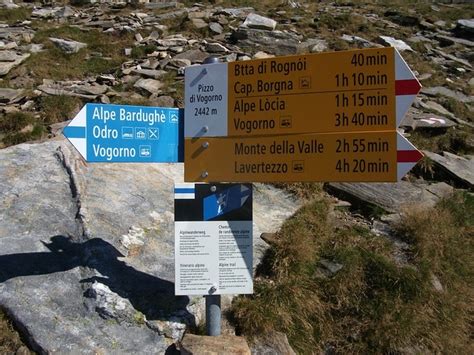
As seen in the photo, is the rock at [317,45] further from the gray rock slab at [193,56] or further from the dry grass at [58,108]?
the dry grass at [58,108]

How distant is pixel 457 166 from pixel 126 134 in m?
5.95

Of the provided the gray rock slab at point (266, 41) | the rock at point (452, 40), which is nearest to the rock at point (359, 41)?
the gray rock slab at point (266, 41)

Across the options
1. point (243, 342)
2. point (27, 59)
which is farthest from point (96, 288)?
point (27, 59)

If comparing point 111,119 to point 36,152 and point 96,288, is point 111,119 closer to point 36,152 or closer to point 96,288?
point 96,288

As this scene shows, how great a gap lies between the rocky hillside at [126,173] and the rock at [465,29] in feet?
3.51

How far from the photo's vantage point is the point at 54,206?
4777 mm

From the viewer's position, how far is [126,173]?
5617 mm

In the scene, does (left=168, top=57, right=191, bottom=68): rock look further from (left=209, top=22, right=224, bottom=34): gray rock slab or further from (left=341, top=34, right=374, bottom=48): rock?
(left=341, top=34, right=374, bottom=48): rock

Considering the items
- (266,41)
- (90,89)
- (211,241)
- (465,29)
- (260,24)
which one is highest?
(211,241)

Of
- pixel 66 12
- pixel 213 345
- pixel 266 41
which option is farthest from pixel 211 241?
pixel 66 12

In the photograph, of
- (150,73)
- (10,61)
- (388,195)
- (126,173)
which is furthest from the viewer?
(10,61)

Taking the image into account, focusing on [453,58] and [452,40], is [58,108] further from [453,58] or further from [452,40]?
[452,40]

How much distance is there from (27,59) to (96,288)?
944 centimetres

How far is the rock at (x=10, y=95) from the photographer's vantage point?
889cm
